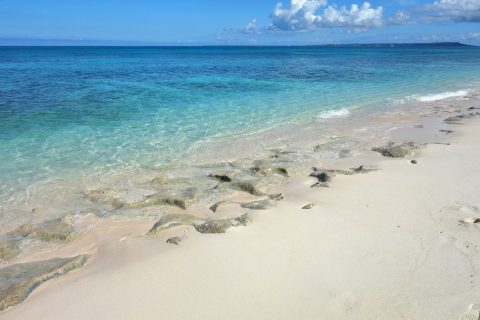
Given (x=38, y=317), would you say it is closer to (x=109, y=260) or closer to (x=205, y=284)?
(x=109, y=260)

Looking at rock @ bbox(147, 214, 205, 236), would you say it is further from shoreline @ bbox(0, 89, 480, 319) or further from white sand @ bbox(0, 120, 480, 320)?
white sand @ bbox(0, 120, 480, 320)

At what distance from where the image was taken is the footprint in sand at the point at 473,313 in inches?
196

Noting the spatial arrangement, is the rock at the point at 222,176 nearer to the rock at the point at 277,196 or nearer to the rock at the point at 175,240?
the rock at the point at 277,196

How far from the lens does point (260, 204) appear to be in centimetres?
839

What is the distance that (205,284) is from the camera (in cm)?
580

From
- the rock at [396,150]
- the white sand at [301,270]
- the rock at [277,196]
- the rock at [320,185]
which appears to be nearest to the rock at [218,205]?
the white sand at [301,270]

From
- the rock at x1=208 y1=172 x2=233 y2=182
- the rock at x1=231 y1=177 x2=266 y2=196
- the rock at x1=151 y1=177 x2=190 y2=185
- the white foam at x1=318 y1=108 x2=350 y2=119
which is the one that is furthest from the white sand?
the white foam at x1=318 y1=108 x2=350 y2=119

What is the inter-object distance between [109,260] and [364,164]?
7376 mm

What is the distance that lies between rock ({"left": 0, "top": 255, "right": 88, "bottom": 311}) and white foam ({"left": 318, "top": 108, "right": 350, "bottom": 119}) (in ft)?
45.4

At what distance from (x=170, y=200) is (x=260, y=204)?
6.37 ft

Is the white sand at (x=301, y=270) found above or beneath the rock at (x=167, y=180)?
beneath

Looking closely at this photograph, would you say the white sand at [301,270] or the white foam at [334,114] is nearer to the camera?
the white sand at [301,270]

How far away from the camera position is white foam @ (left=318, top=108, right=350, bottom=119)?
18.3 meters

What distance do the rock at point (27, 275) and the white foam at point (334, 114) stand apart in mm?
13851
